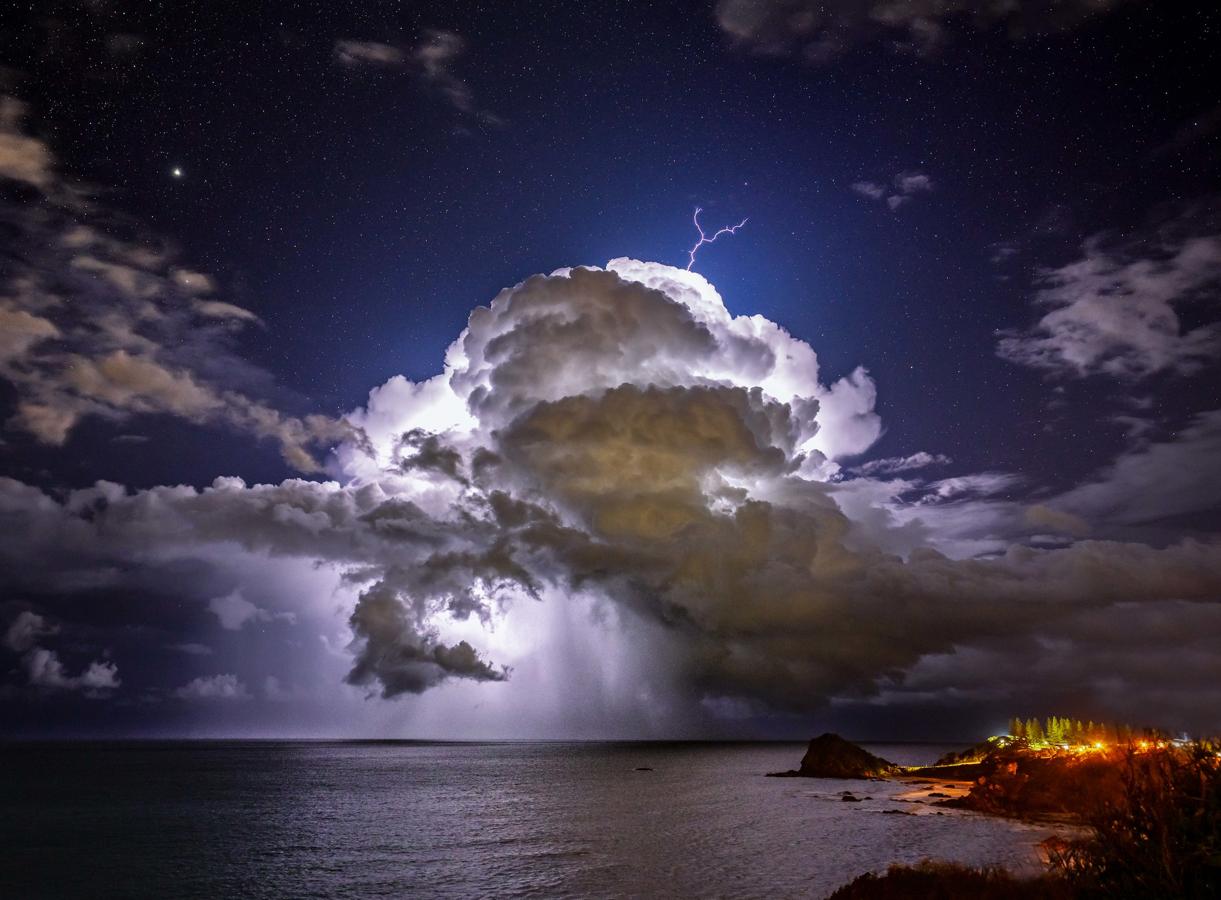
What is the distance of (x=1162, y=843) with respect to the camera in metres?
15.3

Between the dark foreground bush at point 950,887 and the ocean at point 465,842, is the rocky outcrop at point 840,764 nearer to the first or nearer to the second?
the ocean at point 465,842

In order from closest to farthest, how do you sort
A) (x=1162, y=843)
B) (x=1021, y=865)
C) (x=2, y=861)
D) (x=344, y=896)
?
(x=1162, y=843) → (x=344, y=896) → (x=1021, y=865) → (x=2, y=861)

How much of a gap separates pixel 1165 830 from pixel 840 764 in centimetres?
17594

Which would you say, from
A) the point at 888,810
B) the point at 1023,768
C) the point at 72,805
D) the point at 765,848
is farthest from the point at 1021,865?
the point at 72,805

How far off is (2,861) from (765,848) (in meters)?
60.8

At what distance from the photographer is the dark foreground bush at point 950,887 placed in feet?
92.3

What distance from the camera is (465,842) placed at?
65.8 meters

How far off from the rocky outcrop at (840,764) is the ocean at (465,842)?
48.4 m

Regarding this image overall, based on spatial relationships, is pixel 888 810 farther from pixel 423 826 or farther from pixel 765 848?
pixel 423 826

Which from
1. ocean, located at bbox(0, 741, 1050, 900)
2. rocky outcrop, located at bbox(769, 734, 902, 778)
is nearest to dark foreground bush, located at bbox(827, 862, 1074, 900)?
ocean, located at bbox(0, 741, 1050, 900)

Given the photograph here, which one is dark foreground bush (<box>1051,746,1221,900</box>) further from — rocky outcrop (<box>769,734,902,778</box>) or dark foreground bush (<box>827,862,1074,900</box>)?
rocky outcrop (<box>769,734,902,778</box>)

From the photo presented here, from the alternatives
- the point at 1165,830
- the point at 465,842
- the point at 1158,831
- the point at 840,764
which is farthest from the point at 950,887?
the point at 840,764

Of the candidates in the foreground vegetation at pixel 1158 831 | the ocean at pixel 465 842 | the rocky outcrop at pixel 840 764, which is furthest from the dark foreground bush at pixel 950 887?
the rocky outcrop at pixel 840 764

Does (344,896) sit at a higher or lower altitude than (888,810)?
higher
